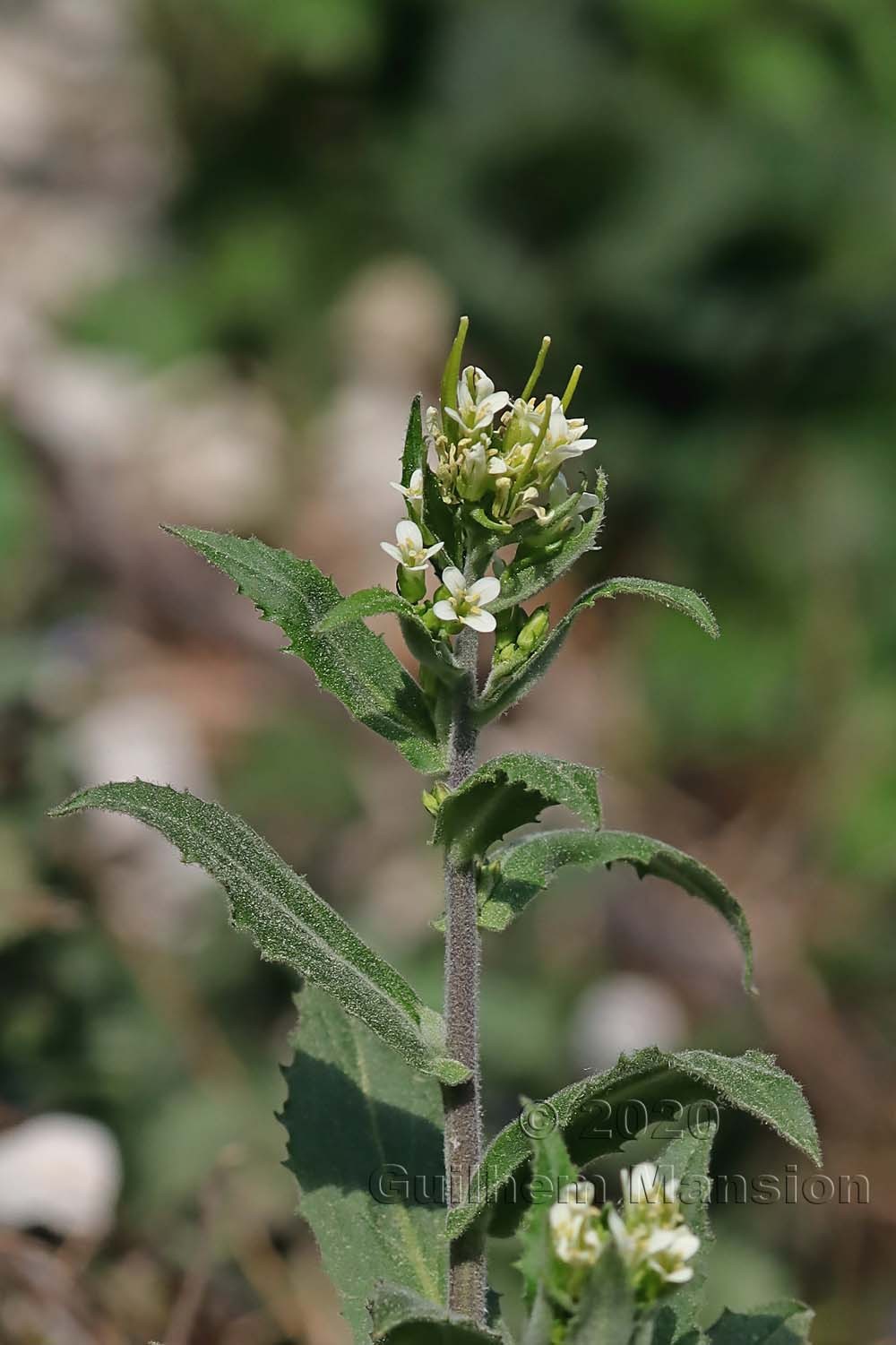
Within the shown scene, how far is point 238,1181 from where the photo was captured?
295cm

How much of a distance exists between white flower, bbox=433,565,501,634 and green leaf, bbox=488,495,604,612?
30 millimetres

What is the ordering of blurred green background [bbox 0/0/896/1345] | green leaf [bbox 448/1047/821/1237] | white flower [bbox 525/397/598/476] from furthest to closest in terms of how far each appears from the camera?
blurred green background [bbox 0/0/896/1345] < white flower [bbox 525/397/598/476] < green leaf [bbox 448/1047/821/1237]

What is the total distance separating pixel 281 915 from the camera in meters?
1.34

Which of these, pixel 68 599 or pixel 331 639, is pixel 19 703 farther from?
pixel 331 639

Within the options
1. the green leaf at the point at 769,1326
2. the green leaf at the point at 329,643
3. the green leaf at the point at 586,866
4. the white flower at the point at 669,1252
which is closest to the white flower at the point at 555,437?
the green leaf at the point at 329,643

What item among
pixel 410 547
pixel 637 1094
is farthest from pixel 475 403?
pixel 637 1094

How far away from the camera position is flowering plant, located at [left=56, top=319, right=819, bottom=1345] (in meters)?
1.23

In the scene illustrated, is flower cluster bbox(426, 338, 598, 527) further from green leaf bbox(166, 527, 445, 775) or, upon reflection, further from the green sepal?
green leaf bbox(166, 527, 445, 775)

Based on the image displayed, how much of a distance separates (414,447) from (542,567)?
166mm

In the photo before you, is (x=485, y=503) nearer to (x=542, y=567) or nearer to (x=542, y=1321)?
(x=542, y=567)

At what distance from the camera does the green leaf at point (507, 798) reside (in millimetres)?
1207

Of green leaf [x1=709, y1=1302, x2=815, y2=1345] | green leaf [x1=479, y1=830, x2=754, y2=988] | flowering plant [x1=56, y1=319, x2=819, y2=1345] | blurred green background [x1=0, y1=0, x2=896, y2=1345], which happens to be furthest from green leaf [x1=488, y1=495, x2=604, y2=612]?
blurred green background [x1=0, y1=0, x2=896, y2=1345]

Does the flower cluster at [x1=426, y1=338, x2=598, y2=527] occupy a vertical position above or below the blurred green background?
below

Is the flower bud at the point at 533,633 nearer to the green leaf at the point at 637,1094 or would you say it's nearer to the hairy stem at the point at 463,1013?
the hairy stem at the point at 463,1013
